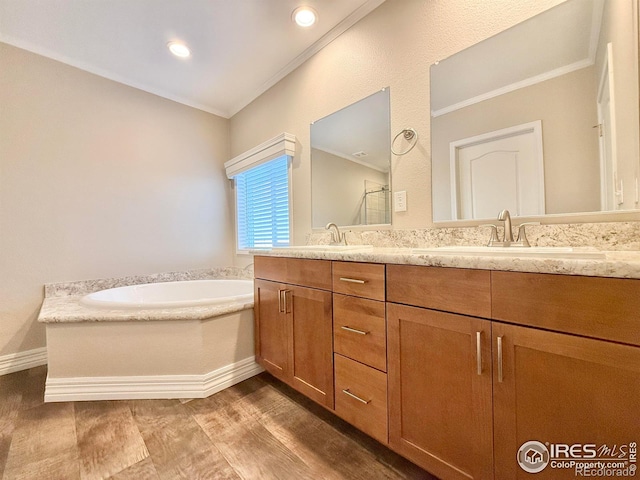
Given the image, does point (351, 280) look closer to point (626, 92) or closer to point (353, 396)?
point (353, 396)

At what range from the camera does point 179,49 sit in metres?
2.14

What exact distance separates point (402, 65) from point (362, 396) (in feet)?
5.91

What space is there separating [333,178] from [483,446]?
1.75 m

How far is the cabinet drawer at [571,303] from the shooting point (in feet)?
1.96

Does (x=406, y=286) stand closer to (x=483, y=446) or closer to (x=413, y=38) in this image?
(x=483, y=446)

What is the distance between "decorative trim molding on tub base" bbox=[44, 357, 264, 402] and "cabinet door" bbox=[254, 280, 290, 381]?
1.26 feet

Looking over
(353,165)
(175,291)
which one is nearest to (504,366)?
(353,165)

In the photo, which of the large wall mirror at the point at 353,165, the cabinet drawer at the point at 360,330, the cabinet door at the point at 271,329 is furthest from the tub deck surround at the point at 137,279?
the cabinet drawer at the point at 360,330

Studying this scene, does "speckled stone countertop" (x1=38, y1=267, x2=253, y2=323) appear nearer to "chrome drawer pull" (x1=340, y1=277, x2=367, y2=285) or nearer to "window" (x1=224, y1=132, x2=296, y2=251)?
"chrome drawer pull" (x1=340, y1=277, x2=367, y2=285)

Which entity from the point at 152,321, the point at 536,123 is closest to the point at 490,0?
the point at 536,123

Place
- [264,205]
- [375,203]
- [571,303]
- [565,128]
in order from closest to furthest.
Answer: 1. [571,303]
2. [565,128]
3. [375,203]
4. [264,205]

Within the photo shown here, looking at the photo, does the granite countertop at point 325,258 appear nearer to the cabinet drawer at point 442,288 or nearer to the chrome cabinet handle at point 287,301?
the cabinet drawer at point 442,288

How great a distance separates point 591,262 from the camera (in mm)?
628

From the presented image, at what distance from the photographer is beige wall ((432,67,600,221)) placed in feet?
3.44
